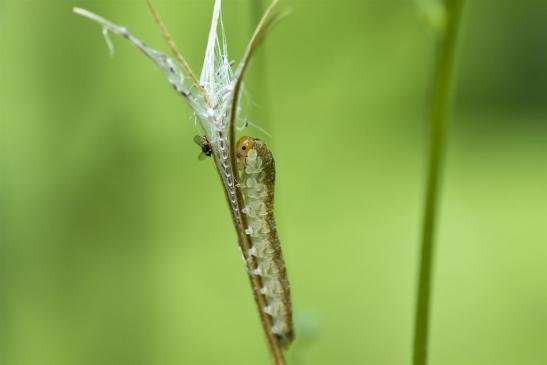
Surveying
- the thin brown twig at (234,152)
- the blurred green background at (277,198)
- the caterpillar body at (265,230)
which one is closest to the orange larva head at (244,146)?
the caterpillar body at (265,230)

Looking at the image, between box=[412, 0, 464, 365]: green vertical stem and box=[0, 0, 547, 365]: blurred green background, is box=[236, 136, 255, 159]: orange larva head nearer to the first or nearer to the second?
box=[412, 0, 464, 365]: green vertical stem

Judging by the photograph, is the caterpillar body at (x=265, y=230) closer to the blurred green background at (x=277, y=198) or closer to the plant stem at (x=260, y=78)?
the plant stem at (x=260, y=78)

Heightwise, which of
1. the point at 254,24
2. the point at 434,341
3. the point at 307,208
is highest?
the point at 254,24

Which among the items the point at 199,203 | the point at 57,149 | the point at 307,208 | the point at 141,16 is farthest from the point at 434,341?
the point at 141,16

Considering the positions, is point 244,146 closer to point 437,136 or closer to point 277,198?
point 437,136

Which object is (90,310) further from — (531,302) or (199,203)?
(531,302)

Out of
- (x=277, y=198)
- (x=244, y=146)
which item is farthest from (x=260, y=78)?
(x=277, y=198)

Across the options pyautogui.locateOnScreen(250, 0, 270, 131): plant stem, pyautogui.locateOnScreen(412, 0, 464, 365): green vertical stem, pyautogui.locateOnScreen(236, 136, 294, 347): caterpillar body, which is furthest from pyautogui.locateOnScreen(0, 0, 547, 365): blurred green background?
pyautogui.locateOnScreen(412, 0, 464, 365): green vertical stem
